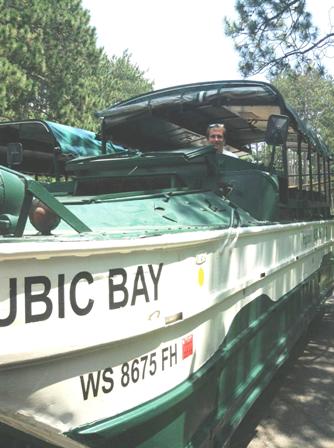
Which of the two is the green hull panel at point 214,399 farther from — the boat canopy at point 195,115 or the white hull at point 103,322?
the boat canopy at point 195,115

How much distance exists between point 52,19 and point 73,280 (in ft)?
76.5

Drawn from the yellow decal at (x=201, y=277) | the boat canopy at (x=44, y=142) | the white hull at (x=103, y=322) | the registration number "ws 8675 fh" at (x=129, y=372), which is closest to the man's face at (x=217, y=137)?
the white hull at (x=103, y=322)

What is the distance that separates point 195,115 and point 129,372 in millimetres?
3691

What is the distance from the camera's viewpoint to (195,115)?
18.3 ft

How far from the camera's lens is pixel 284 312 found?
15.7ft

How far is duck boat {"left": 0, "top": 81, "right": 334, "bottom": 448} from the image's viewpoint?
75.2 inches

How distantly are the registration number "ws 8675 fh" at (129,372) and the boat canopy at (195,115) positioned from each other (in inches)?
113

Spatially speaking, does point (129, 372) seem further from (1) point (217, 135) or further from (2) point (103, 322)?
(1) point (217, 135)

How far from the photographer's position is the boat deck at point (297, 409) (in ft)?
13.5

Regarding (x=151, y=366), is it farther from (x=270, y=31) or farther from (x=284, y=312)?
(x=270, y=31)

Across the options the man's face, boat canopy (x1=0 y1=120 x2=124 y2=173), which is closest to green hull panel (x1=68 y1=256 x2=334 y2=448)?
the man's face

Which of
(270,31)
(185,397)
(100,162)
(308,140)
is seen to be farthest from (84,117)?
(185,397)

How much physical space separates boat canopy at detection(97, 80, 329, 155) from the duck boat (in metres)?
0.02

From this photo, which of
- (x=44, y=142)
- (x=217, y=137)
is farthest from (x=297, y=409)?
(x=44, y=142)
